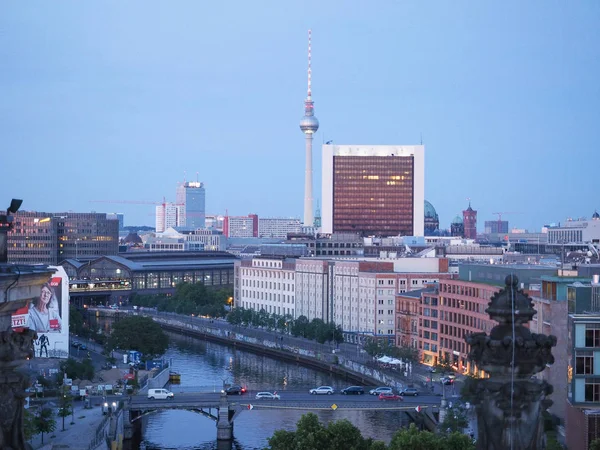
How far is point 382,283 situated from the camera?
217ft

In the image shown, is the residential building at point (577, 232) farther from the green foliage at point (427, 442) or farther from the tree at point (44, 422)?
the green foliage at point (427, 442)

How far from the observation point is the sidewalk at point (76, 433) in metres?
33.1

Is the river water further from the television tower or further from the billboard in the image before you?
the television tower

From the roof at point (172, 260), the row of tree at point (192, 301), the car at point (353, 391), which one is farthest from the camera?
the roof at point (172, 260)

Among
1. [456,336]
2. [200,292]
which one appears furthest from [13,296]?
[200,292]

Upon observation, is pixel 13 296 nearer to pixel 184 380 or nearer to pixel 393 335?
pixel 184 380

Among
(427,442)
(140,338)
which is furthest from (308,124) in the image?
(427,442)

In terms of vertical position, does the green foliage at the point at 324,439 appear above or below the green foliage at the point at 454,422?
above

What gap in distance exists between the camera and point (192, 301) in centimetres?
8719

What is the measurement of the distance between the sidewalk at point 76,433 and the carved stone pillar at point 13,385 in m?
26.2

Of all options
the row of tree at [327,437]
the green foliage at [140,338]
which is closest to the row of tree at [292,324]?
the green foliage at [140,338]

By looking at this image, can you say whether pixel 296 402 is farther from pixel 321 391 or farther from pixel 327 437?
pixel 327 437

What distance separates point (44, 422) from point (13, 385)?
1177 inches

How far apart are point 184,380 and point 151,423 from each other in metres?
10.3
